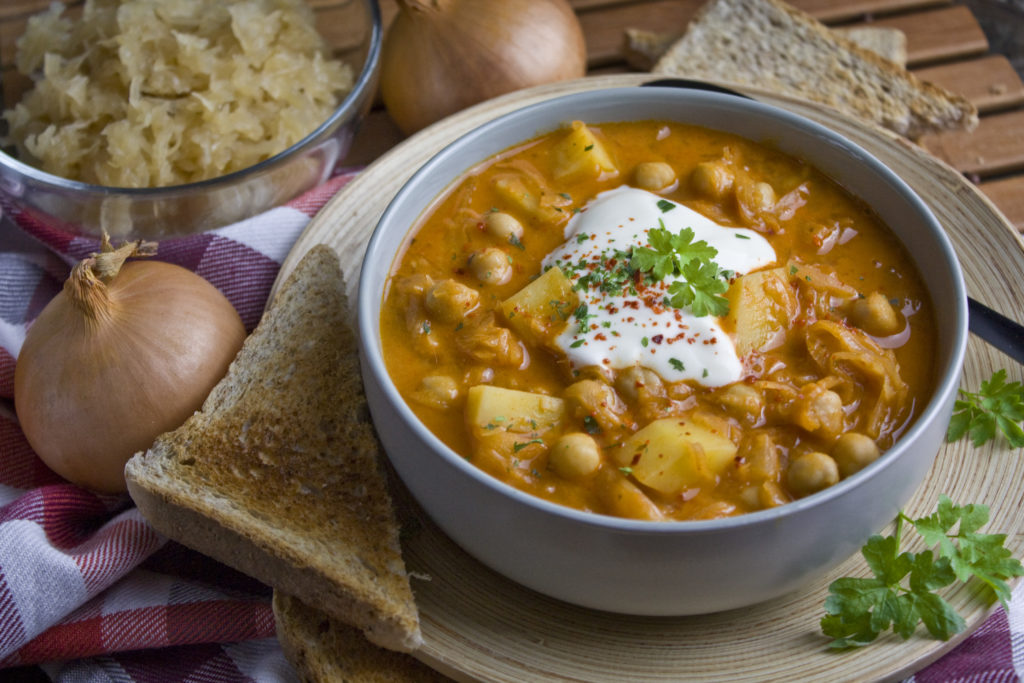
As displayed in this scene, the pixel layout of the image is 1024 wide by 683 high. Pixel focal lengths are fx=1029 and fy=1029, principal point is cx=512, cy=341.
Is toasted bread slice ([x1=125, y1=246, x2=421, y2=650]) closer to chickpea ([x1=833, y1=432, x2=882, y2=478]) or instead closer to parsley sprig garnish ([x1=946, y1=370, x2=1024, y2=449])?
chickpea ([x1=833, y1=432, x2=882, y2=478])

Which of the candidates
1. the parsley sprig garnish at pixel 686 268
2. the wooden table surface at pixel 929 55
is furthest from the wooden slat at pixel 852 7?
the parsley sprig garnish at pixel 686 268

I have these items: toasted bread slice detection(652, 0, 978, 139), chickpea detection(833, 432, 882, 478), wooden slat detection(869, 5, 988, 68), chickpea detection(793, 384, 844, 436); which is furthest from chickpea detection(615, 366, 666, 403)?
wooden slat detection(869, 5, 988, 68)

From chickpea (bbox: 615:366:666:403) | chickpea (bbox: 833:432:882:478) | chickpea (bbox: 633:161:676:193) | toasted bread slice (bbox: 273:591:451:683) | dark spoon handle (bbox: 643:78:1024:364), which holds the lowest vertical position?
toasted bread slice (bbox: 273:591:451:683)

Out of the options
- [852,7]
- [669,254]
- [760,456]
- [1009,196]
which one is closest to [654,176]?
[669,254]

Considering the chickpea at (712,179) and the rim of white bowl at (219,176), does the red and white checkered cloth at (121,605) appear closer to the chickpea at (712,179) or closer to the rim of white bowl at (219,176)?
the rim of white bowl at (219,176)

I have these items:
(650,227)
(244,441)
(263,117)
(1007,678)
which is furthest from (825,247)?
(263,117)

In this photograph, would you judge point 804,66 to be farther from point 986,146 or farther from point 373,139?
point 373,139

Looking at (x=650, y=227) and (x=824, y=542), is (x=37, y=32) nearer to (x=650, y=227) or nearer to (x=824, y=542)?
(x=650, y=227)
